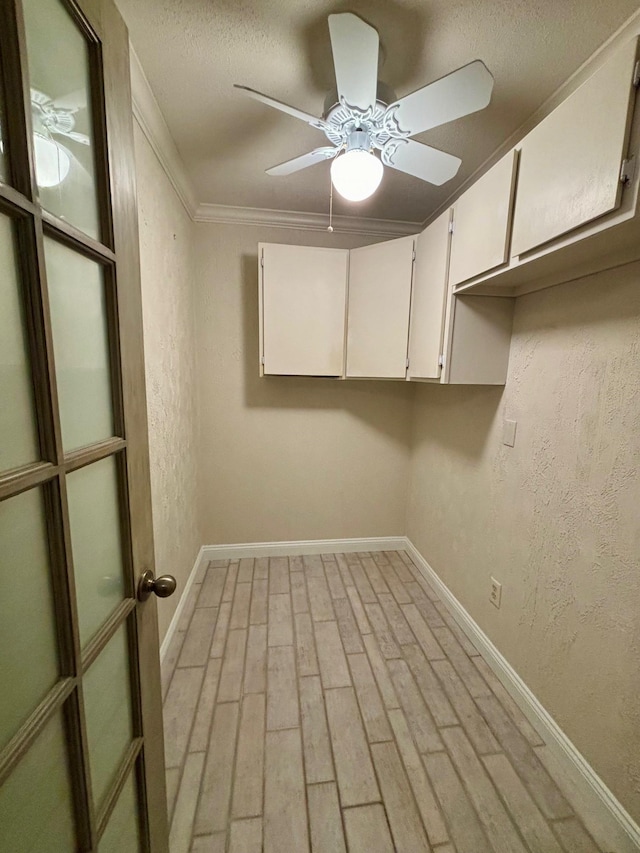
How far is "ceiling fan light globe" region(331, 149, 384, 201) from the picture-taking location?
1171mm

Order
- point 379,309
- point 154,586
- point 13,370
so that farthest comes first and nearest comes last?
1. point 379,309
2. point 154,586
3. point 13,370

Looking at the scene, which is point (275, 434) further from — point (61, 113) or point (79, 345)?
point (61, 113)

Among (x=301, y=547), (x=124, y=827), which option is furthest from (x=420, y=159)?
(x=301, y=547)

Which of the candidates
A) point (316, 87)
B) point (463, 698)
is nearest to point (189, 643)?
point (463, 698)

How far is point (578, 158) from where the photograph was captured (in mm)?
929

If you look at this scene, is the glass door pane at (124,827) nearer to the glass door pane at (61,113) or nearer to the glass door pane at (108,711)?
the glass door pane at (108,711)

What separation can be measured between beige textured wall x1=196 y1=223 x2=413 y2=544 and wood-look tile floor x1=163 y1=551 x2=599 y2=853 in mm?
671

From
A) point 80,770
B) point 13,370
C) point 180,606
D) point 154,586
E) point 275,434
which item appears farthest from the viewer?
point 275,434

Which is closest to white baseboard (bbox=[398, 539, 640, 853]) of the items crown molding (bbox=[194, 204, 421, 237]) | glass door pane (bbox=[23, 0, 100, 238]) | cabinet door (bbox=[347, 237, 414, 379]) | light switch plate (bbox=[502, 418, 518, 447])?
light switch plate (bbox=[502, 418, 518, 447])

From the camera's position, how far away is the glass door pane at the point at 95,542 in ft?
1.92

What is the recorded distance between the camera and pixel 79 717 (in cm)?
55

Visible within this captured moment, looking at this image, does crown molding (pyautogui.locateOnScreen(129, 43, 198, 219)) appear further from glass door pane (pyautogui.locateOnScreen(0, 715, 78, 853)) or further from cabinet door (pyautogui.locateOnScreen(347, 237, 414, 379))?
glass door pane (pyautogui.locateOnScreen(0, 715, 78, 853))

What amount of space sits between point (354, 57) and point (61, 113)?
83 centimetres

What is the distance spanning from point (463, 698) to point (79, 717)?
1.59 m
